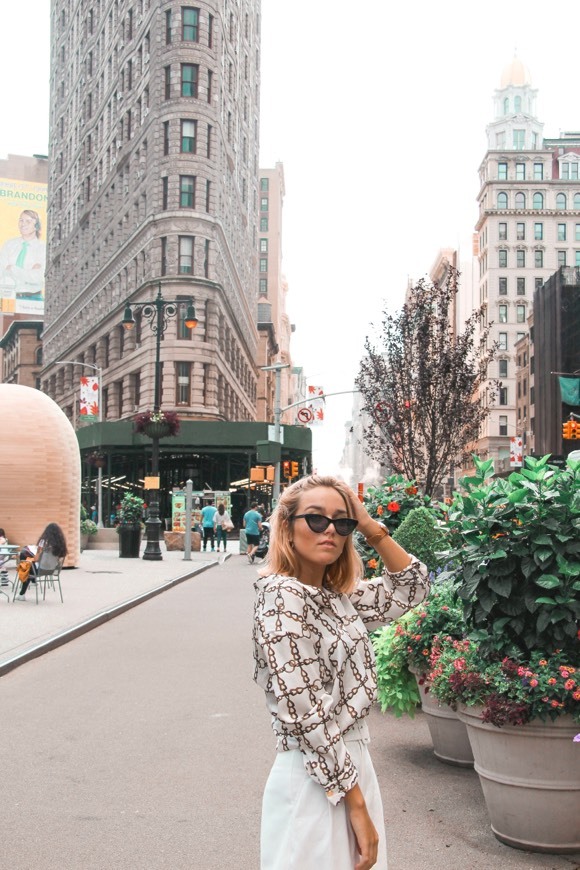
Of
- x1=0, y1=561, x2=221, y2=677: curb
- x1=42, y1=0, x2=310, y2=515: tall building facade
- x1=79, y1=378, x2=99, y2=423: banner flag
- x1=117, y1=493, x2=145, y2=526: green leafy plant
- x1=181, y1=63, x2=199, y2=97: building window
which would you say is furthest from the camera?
x1=181, y1=63, x2=199, y2=97: building window

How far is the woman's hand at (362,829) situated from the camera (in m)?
2.90

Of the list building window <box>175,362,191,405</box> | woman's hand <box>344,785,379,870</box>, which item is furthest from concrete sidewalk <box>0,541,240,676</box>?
building window <box>175,362,191,405</box>

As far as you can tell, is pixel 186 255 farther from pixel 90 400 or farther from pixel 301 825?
pixel 301 825

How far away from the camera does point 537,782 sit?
4.98 m

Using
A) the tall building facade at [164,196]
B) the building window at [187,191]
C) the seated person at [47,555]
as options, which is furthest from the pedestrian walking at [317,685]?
the building window at [187,191]

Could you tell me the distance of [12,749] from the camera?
7.49 metres

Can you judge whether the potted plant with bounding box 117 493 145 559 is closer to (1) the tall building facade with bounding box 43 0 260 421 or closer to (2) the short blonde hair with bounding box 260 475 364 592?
(1) the tall building facade with bounding box 43 0 260 421

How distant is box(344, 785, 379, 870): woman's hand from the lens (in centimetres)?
290

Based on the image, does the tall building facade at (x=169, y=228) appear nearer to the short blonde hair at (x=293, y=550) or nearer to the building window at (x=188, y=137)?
the building window at (x=188, y=137)

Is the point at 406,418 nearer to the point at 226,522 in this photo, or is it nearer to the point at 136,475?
the point at 226,522

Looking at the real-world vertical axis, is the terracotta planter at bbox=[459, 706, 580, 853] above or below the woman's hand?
below

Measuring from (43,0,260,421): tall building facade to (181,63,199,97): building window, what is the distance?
0.25 ft

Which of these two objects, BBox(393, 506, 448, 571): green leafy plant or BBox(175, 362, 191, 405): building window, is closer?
BBox(393, 506, 448, 571): green leafy plant

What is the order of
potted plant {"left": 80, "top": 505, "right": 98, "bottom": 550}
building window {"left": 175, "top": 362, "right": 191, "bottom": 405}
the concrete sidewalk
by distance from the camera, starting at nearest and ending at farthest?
the concrete sidewalk, potted plant {"left": 80, "top": 505, "right": 98, "bottom": 550}, building window {"left": 175, "top": 362, "right": 191, "bottom": 405}
